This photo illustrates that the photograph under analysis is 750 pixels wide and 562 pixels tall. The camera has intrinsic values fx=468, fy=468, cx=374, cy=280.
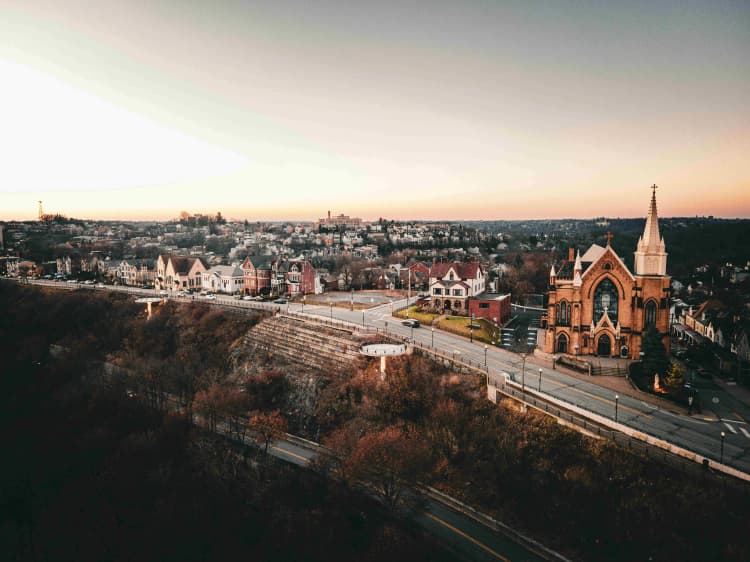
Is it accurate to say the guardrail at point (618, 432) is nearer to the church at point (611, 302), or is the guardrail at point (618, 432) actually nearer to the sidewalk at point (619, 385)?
the sidewalk at point (619, 385)

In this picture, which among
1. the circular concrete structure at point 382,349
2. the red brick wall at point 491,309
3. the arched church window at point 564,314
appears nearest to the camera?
the arched church window at point 564,314

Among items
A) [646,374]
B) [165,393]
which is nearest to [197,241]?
[165,393]

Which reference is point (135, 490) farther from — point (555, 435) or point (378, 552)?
point (555, 435)

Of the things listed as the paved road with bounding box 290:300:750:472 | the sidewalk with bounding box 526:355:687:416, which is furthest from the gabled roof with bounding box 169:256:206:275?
the sidewalk with bounding box 526:355:687:416

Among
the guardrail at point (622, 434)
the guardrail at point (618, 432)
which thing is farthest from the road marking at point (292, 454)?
the guardrail at point (618, 432)

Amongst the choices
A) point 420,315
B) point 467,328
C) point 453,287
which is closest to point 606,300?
point 467,328

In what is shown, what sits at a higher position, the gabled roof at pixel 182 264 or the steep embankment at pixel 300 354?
the gabled roof at pixel 182 264

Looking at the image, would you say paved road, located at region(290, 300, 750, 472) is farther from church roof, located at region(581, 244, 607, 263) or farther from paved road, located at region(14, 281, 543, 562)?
church roof, located at region(581, 244, 607, 263)

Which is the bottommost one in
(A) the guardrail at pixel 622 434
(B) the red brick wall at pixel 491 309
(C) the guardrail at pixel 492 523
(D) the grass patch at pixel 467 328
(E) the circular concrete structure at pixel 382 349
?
(C) the guardrail at pixel 492 523
